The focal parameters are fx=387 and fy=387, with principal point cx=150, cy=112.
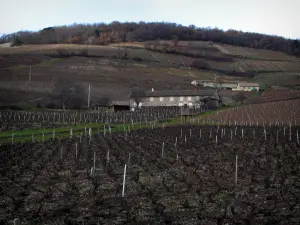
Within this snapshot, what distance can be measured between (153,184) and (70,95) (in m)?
57.5

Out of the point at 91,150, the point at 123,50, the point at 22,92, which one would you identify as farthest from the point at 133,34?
the point at 91,150

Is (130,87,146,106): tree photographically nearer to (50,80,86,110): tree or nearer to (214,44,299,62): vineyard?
(50,80,86,110): tree

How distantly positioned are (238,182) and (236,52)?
436 feet

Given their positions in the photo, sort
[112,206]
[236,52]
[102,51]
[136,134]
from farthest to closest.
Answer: [236,52] → [102,51] → [136,134] → [112,206]

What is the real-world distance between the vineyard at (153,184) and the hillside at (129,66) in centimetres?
4745

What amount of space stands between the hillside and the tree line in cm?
1147

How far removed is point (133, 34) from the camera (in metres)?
163

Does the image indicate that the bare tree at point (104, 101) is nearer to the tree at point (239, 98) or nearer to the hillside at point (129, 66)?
the hillside at point (129, 66)

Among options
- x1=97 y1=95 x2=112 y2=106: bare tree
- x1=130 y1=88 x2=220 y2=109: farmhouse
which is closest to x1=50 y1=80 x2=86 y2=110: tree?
x1=97 y1=95 x2=112 y2=106: bare tree

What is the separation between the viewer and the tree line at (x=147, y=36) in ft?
511

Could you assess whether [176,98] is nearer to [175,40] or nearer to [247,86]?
[247,86]

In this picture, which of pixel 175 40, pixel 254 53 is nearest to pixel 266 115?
pixel 254 53

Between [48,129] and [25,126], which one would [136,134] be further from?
[25,126]

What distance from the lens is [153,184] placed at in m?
17.2
